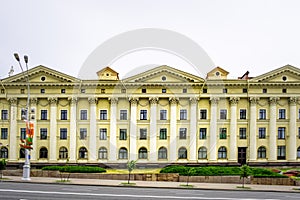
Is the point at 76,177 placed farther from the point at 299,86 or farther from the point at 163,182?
the point at 299,86

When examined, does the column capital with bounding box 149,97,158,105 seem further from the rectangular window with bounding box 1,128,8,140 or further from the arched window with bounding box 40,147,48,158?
the rectangular window with bounding box 1,128,8,140

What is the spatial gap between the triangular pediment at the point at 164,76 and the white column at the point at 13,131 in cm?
1927

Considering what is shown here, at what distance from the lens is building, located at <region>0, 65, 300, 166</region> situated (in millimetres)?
47469

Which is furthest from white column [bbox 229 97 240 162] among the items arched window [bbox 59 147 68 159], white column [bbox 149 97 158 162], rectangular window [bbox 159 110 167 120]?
arched window [bbox 59 147 68 159]

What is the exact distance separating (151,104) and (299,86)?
82.4ft

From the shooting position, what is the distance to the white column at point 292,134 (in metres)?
47.3

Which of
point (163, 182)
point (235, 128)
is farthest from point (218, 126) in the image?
point (163, 182)

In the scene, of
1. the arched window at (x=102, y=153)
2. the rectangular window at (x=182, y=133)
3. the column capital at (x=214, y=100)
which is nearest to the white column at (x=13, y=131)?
the arched window at (x=102, y=153)

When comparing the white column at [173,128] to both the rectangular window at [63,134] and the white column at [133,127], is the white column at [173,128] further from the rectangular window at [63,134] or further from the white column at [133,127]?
the rectangular window at [63,134]

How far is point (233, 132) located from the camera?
48.1 metres

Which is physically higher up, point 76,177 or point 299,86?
point 299,86

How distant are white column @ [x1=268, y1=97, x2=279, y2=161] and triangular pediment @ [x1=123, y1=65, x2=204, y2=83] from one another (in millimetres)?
12834

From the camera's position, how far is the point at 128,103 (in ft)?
160

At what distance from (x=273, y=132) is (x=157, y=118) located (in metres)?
19.9
